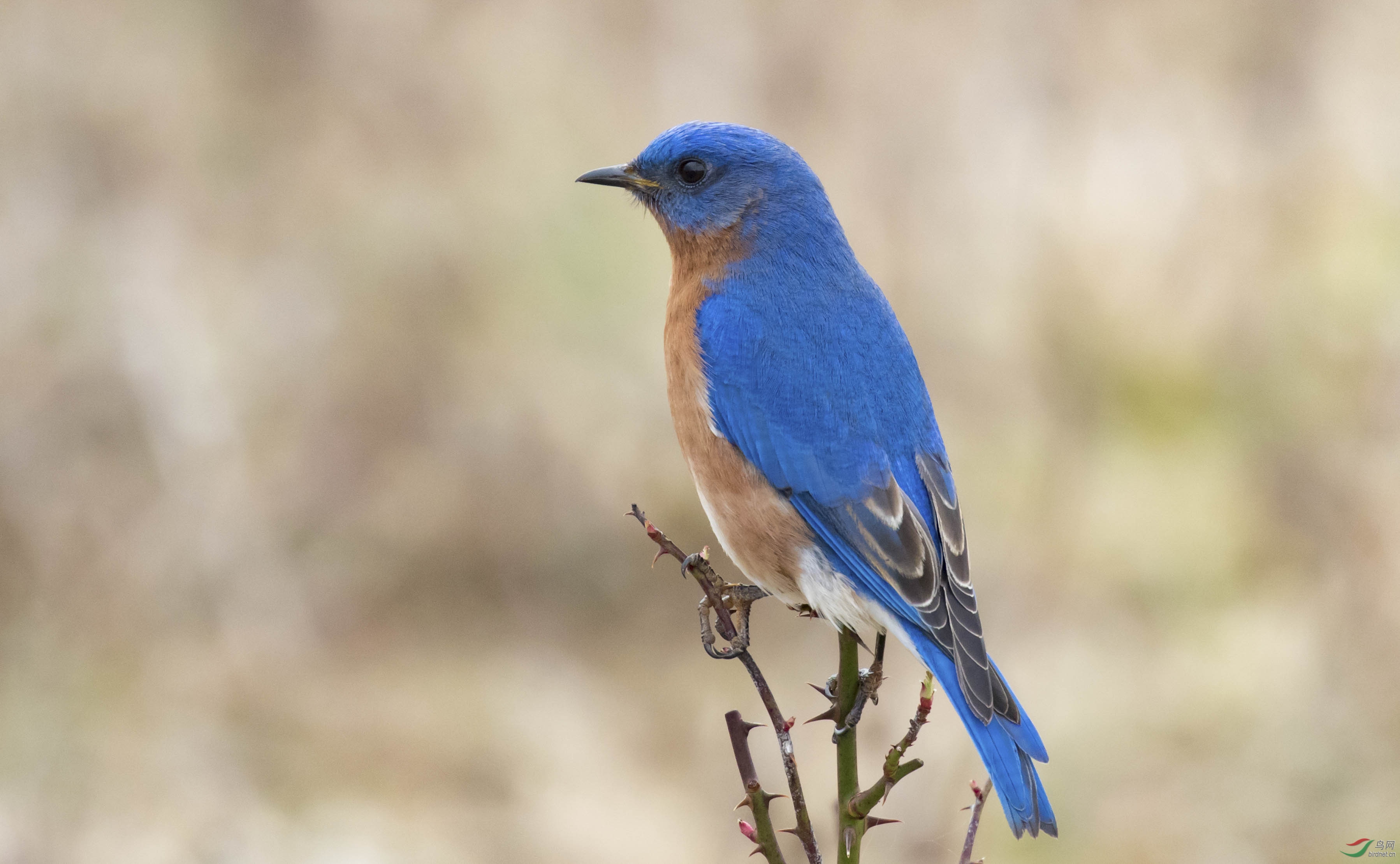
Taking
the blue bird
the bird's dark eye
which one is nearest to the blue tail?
the blue bird

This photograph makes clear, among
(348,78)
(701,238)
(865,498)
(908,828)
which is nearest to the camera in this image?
(865,498)

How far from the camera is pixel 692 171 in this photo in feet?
11.8

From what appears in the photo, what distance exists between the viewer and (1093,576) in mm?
6082

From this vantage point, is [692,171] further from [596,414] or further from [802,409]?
[596,414]

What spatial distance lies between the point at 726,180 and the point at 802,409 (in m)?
0.82

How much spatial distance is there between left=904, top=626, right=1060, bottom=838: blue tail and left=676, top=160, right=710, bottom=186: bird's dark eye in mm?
1571

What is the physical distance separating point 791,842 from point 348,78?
436cm

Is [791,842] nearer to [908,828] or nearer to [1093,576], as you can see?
[908,828]

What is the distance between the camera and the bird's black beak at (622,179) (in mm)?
3605

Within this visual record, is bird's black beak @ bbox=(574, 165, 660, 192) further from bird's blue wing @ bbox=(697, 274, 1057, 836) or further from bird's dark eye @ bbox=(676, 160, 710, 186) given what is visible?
bird's blue wing @ bbox=(697, 274, 1057, 836)

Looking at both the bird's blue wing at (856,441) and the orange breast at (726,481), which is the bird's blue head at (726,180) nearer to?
the orange breast at (726,481)

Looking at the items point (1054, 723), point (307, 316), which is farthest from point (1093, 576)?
point (307, 316)

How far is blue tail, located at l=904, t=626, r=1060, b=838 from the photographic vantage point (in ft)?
8.10

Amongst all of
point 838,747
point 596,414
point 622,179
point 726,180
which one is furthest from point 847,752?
point 596,414
